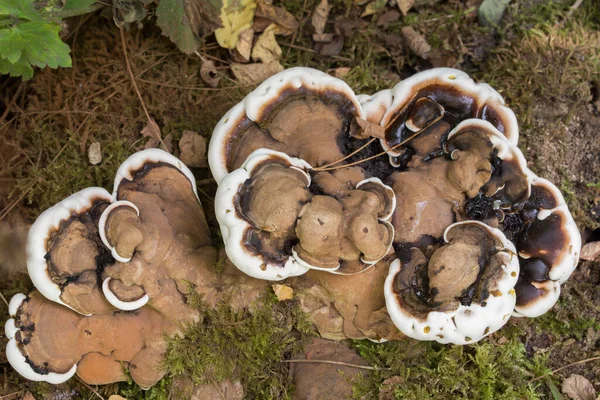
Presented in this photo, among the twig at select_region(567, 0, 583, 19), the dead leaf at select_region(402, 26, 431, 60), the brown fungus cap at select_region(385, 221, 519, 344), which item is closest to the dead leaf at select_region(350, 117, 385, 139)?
the brown fungus cap at select_region(385, 221, 519, 344)

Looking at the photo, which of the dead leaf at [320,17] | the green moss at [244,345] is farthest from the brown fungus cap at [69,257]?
the dead leaf at [320,17]

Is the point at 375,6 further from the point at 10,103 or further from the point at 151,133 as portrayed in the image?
the point at 10,103

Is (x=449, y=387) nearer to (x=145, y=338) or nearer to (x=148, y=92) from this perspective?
(x=145, y=338)

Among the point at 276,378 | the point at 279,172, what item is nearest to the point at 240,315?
the point at 276,378

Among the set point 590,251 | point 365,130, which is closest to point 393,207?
point 365,130

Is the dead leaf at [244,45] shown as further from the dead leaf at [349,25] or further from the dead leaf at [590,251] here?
the dead leaf at [590,251]

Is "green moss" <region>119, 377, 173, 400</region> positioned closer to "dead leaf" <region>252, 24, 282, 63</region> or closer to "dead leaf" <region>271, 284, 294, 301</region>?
"dead leaf" <region>271, 284, 294, 301</region>
